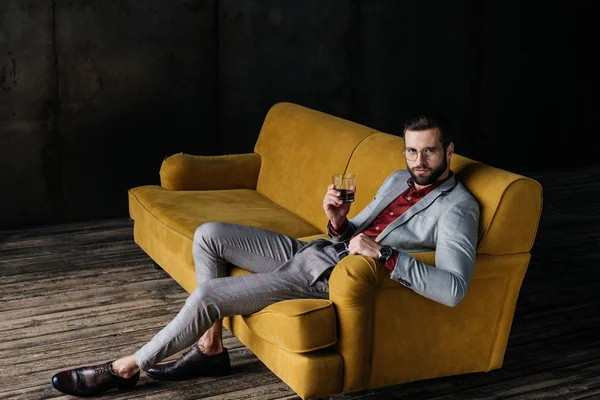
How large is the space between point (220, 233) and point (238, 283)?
377mm

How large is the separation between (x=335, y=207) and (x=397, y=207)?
261 mm

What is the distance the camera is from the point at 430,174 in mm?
3412

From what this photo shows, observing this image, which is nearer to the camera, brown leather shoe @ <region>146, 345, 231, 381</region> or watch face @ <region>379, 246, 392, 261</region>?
watch face @ <region>379, 246, 392, 261</region>

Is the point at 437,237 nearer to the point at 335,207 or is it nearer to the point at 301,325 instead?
the point at 335,207

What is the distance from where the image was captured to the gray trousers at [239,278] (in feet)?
11.0

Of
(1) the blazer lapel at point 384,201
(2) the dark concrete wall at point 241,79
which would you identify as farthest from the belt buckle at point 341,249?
(2) the dark concrete wall at point 241,79

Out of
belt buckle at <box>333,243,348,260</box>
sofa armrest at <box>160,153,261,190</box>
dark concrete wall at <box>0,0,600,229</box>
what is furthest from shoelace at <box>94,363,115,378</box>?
dark concrete wall at <box>0,0,600,229</box>

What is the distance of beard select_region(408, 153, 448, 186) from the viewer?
3.41 metres

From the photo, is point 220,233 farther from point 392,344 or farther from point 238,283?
point 392,344

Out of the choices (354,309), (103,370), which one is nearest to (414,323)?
(354,309)

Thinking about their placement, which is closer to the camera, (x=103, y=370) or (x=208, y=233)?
(x=103, y=370)

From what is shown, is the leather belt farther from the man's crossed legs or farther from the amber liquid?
the amber liquid

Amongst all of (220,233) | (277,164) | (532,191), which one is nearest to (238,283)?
(220,233)

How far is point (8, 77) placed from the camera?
18.9 ft
